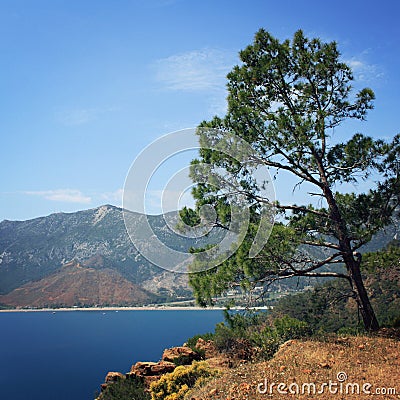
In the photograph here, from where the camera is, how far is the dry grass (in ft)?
18.0

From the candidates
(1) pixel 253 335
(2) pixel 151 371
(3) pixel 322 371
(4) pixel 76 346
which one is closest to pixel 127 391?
(2) pixel 151 371

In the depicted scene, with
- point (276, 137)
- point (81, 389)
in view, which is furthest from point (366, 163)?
point (81, 389)

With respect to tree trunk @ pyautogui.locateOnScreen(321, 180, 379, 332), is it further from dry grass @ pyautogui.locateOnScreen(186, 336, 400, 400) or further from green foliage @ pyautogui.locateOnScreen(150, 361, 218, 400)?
green foliage @ pyautogui.locateOnScreen(150, 361, 218, 400)

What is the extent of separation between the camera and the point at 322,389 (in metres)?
5.41

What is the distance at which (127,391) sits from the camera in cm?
1103

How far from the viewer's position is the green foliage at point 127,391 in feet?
34.4

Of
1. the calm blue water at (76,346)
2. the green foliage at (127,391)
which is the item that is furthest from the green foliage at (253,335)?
the calm blue water at (76,346)

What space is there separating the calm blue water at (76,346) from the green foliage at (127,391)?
29.7m

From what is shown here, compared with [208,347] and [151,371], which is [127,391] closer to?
[151,371]

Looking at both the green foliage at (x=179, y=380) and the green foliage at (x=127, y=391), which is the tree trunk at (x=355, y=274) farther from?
the green foliage at (x=127, y=391)

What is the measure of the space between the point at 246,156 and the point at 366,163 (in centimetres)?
319

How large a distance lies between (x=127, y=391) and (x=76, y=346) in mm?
104655

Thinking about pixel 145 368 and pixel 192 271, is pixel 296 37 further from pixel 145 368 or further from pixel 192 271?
pixel 145 368

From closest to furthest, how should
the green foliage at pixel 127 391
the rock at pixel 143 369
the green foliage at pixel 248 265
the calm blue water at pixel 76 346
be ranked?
the green foliage at pixel 248 265 < the green foliage at pixel 127 391 < the rock at pixel 143 369 < the calm blue water at pixel 76 346
